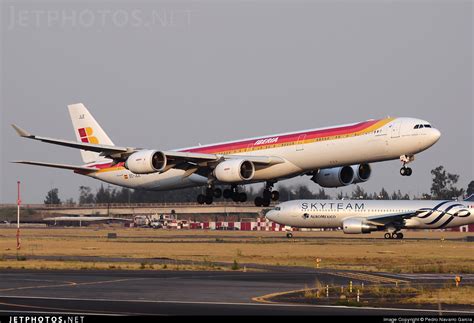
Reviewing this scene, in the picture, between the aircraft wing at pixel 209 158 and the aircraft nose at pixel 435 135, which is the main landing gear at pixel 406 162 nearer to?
the aircraft nose at pixel 435 135

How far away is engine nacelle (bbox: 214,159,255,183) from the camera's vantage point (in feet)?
201

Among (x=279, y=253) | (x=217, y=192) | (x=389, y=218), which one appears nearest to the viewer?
(x=217, y=192)

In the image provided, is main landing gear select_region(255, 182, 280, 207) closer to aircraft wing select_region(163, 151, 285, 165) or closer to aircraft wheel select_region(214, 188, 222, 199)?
aircraft wheel select_region(214, 188, 222, 199)

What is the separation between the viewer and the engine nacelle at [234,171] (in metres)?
61.3

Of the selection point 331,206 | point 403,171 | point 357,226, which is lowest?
point 357,226

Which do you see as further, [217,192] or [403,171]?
[217,192]

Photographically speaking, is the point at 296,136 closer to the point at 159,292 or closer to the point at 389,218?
the point at 159,292

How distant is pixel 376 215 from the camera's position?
9838 centimetres

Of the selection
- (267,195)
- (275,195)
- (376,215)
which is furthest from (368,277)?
(376,215)

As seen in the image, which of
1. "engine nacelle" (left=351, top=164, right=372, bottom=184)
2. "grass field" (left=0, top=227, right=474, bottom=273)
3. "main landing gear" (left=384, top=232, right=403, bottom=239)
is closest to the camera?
"grass field" (left=0, top=227, right=474, bottom=273)

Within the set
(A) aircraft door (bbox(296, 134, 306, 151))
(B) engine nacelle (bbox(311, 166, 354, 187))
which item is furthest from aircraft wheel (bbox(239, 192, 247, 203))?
→ (A) aircraft door (bbox(296, 134, 306, 151))

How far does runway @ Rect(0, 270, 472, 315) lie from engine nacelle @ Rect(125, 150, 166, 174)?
47.6ft

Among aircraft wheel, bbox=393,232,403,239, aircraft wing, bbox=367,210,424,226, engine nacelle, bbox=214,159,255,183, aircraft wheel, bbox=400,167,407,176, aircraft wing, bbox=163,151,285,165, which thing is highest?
aircraft wing, bbox=163,151,285,165

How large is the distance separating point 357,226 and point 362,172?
104 feet
